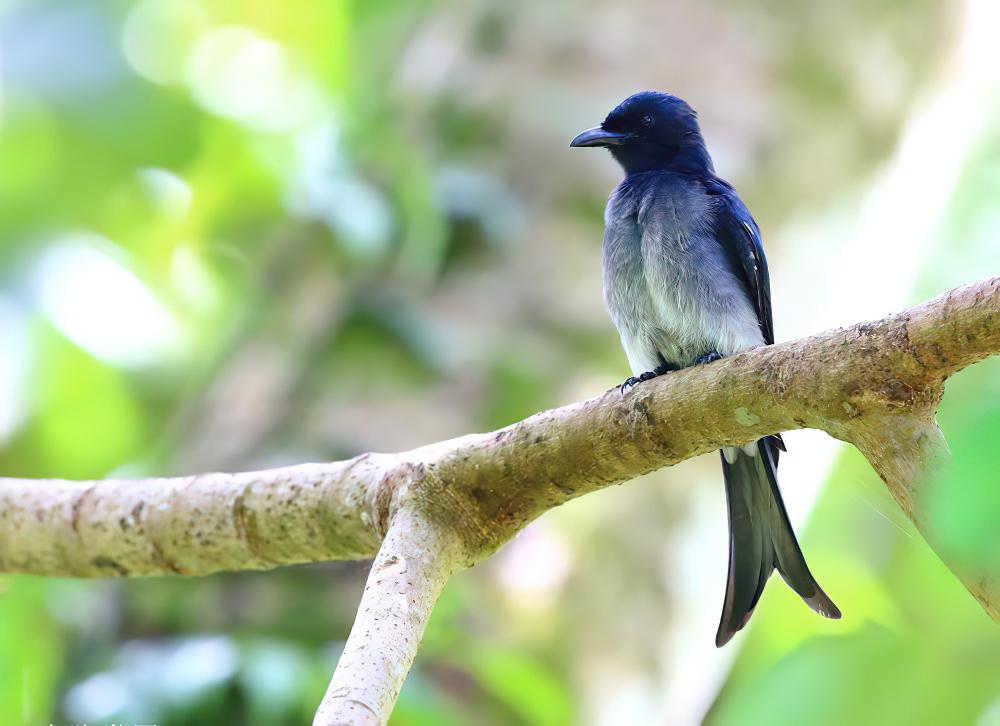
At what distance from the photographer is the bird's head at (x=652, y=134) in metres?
3.41

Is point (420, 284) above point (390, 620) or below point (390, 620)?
above

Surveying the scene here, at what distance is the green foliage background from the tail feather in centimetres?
14

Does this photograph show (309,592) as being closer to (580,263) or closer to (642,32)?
(580,263)

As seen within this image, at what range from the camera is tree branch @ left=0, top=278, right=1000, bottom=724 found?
175cm

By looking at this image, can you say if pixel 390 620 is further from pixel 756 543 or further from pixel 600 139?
pixel 600 139

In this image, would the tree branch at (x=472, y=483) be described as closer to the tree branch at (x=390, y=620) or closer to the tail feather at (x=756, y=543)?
the tree branch at (x=390, y=620)

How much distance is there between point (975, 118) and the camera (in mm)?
6227

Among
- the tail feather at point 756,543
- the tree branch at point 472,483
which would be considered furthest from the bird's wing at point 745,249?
the tree branch at point 472,483

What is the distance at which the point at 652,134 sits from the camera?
344 cm

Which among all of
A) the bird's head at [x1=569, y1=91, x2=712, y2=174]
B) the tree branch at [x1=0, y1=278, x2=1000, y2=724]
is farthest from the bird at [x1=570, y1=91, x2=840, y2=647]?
the tree branch at [x1=0, y1=278, x2=1000, y2=724]

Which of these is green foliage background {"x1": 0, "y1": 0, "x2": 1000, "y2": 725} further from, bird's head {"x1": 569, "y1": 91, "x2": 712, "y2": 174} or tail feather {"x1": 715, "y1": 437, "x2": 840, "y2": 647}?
bird's head {"x1": 569, "y1": 91, "x2": 712, "y2": 174}

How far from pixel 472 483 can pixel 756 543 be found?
764 mm

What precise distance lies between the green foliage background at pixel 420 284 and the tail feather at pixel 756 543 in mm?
135

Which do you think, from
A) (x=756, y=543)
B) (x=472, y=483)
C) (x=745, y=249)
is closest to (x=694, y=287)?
(x=745, y=249)
